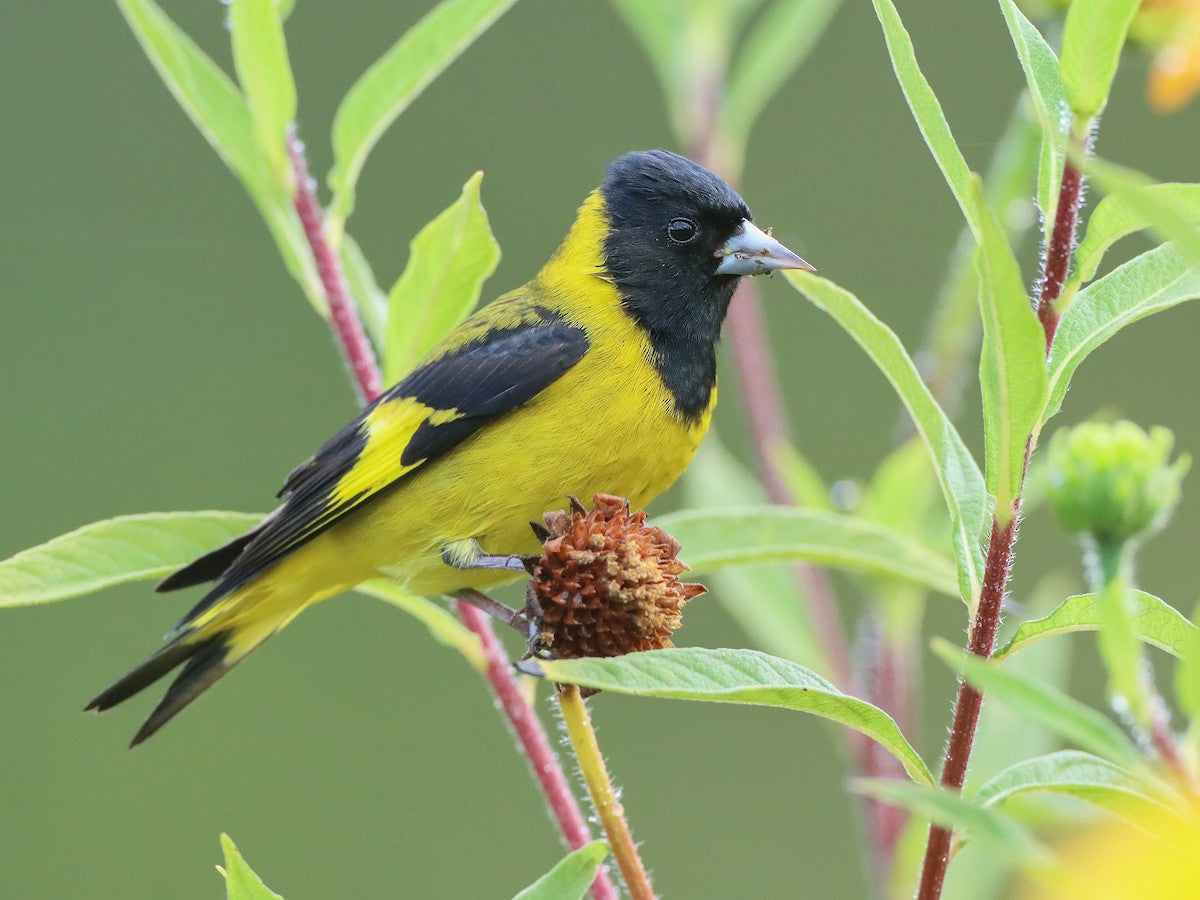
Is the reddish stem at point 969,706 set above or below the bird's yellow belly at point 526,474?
below

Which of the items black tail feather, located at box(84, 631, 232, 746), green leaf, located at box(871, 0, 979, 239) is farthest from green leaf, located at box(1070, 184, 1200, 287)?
black tail feather, located at box(84, 631, 232, 746)

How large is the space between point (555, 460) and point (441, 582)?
31 cm

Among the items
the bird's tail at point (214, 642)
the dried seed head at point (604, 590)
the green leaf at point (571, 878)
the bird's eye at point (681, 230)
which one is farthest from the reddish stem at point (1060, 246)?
the bird's tail at point (214, 642)

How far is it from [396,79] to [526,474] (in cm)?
75

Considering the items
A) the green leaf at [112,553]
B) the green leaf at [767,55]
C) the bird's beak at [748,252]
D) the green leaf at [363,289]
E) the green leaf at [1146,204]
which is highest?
the green leaf at [767,55]

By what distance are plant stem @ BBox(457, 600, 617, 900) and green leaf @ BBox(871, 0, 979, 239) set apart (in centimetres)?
90

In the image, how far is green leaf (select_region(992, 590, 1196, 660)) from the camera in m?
1.54

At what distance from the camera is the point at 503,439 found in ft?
9.32

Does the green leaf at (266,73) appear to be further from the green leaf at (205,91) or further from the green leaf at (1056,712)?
the green leaf at (1056,712)

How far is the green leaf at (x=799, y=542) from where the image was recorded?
2.33 meters

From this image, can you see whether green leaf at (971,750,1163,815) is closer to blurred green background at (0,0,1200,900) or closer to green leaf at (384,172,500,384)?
green leaf at (384,172,500,384)

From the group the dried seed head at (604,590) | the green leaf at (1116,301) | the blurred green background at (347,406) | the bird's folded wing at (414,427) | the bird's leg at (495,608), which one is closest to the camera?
the green leaf at (1116,301)

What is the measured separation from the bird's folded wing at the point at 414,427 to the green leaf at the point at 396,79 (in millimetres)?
478

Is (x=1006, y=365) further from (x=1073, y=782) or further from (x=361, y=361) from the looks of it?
(x=361, y=361)
